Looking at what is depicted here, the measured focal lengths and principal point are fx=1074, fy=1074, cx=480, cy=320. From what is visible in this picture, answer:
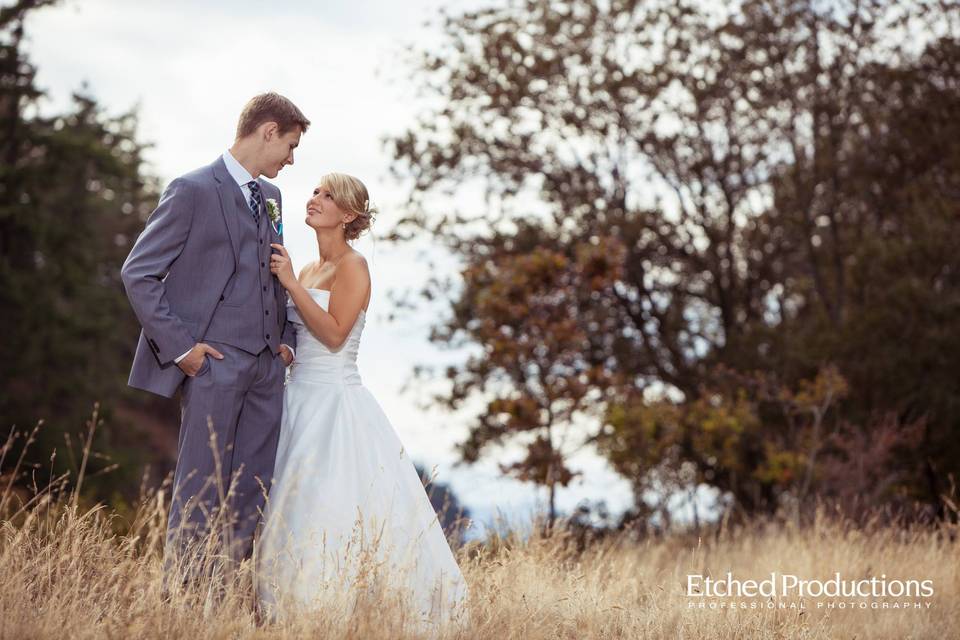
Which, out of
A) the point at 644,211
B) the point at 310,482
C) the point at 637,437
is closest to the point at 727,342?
the point at 644,211

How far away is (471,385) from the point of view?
15531 millimetres

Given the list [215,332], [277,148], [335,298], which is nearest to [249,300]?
[215,332]

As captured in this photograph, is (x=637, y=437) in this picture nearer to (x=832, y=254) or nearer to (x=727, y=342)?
(x=727, y=342)

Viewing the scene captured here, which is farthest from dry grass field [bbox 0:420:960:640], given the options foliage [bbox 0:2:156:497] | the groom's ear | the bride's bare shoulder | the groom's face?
foliage [bbox 0:2:156:497]

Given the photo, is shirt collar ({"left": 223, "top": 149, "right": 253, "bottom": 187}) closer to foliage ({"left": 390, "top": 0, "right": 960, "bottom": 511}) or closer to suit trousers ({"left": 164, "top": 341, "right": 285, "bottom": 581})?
suit trousers ({"left": 164, "top": 341, "right": 285, "bottom": 581})

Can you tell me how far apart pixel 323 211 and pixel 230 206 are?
2.34ft

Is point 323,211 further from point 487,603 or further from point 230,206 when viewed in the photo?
point 487,603

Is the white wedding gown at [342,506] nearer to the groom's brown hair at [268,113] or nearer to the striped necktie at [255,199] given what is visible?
the striped necktie at [255,199]

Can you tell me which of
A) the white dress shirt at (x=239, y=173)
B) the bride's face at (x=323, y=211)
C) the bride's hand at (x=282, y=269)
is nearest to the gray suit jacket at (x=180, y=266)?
the white dress shirt at (x=239, y=173)

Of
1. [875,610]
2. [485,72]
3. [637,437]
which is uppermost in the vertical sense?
[485,72]

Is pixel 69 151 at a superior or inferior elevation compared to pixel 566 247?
superior

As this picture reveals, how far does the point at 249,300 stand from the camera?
4738 millimetres

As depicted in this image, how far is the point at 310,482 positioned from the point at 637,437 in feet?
29.0

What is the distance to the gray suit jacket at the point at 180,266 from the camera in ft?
14.9
